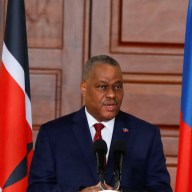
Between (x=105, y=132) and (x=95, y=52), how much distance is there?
105cm

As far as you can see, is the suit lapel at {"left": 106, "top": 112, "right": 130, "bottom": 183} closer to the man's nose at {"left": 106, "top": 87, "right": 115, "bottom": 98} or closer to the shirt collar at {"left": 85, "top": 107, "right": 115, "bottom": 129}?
the shirt collar at {"left": 85, "top": 107, "right": 115, "bottom": 129}

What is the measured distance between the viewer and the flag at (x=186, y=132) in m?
2.52

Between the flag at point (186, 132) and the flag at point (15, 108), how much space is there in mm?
631

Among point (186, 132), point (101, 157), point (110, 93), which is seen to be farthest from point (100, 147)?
point (186, 132)

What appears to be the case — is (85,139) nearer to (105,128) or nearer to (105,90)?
(105,128)

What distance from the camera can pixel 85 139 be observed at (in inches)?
93.0

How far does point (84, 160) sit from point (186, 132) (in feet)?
1.48

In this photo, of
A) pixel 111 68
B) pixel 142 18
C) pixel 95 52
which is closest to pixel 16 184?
pixel 111 68

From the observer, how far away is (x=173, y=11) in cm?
338

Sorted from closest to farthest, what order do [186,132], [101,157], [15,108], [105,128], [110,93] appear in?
[101,157] → [110,93] → [105,128] → [186,132] → [15,108]

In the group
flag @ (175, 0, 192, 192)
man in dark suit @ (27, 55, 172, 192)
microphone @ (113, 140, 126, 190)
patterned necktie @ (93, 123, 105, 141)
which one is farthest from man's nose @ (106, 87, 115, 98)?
flag @ (175, 0, 192, 192)

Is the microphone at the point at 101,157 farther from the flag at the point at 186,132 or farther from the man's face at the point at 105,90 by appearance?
the flag at the point at 186,132

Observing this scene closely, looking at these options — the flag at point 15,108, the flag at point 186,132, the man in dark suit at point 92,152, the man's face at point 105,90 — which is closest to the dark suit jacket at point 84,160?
the man in dark suit at point 92,152

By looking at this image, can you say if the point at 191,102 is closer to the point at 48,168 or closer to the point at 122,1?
the point at 48,168
